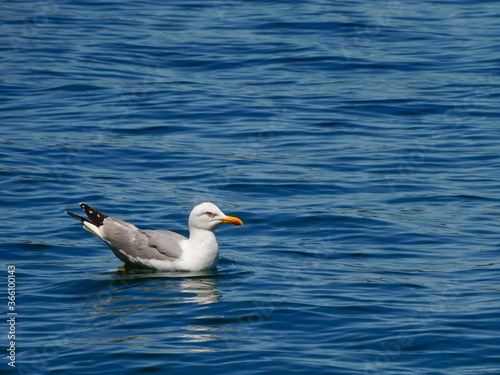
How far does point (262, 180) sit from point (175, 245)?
4262 millimetres

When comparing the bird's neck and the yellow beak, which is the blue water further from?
the yellow beak

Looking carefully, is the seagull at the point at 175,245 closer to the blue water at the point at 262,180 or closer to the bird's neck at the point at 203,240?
the bird's neck at the point at 203,240

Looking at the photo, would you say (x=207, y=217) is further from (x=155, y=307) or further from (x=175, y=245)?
(x=155, y=307)

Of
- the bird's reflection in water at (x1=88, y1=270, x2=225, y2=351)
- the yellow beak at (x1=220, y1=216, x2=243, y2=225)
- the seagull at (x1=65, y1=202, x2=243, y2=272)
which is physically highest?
the yellow beak at (x1=220, y1=216, x2=243, y2=225)

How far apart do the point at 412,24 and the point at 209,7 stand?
6.54 m

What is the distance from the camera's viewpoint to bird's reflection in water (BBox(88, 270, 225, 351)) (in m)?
10.6

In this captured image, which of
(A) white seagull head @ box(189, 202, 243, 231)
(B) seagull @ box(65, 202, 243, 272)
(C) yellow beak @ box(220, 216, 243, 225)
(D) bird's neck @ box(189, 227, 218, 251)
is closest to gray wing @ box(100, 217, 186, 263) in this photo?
(B) seagull @ box(65, 202, 243, 272)

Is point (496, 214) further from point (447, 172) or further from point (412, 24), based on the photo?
point (412, 24)

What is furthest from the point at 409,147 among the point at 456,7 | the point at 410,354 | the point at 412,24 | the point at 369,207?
the point at 456,7

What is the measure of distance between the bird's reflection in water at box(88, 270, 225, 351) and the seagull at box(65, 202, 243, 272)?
0.46 feet

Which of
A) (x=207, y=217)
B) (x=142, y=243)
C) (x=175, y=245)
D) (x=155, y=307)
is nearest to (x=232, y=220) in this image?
(x=207, y=217)

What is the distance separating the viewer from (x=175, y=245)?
520 inches

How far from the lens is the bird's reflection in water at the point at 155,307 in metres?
10.6

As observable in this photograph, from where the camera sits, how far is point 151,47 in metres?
26.8
